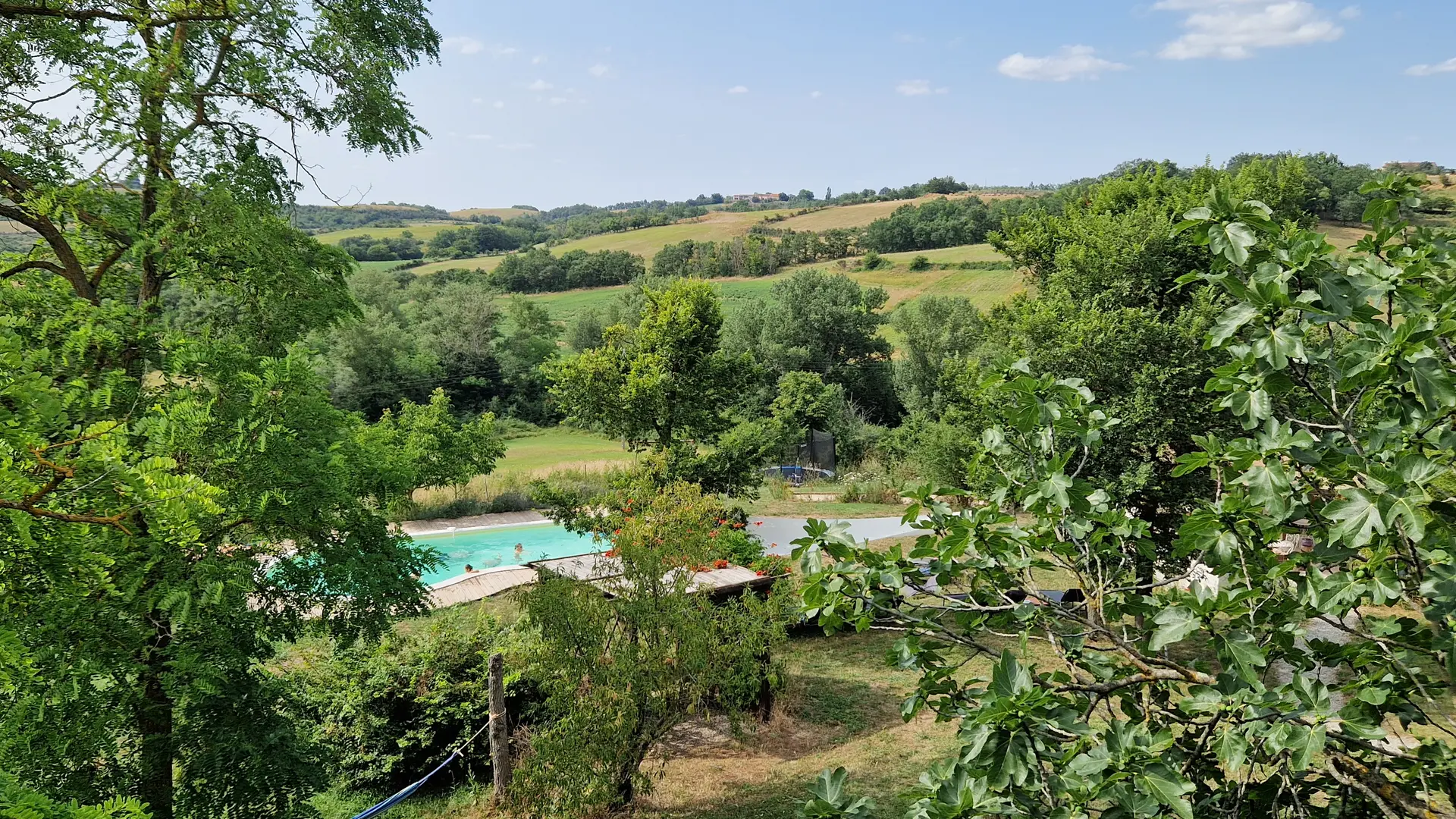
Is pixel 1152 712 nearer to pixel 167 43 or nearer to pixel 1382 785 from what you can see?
pixel 1382 785

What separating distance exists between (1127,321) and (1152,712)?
31.6 feet

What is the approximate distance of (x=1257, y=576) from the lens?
185 cm

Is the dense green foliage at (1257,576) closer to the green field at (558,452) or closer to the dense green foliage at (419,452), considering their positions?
the dense green foliage at (419,452)

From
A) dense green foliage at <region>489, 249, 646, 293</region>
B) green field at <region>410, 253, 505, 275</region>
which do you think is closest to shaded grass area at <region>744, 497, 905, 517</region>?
dense green foliage at <region>489, 249, 646, 293</region>

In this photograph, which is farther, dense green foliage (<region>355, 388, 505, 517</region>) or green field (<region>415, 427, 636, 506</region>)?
green field (<region>415, 427, 636, 506</region>)

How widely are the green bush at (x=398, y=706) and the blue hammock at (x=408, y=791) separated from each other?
120mm

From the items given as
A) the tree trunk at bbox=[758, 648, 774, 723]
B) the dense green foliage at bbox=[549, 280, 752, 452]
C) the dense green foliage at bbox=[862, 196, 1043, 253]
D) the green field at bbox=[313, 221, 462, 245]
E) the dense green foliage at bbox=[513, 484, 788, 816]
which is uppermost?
the green field at bbox=[313, 221, 462, 245]

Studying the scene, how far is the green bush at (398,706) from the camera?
773 centimetres

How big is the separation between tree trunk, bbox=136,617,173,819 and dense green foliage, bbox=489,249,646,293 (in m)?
64.4

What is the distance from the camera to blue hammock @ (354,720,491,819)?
6.55 meters

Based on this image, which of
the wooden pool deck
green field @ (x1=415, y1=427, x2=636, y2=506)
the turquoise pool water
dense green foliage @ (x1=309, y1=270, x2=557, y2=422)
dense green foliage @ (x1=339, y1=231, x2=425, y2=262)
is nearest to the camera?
the wooden pool deck

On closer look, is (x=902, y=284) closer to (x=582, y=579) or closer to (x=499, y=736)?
(x=582, y=579)

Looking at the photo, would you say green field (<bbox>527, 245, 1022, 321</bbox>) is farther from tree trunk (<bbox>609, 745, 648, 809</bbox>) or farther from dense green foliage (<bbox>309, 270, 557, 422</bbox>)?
tree trunk (<bbox>609, 745, 648, 809</bbox>)

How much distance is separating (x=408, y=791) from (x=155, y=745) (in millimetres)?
2537
